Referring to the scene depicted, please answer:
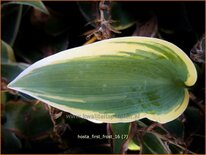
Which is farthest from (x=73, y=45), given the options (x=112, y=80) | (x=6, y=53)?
(x=112, y=80)

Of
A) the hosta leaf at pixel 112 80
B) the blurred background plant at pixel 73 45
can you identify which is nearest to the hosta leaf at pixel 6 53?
the blurred background plant at pixel 73 45

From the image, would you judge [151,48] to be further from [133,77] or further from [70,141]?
[70,141]

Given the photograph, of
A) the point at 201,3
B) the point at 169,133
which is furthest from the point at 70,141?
the point at 201,3

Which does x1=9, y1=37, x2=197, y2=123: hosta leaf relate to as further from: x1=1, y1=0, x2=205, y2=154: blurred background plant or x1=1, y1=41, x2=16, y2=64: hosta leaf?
x1=1, y1=41, x2=16, y2=64: hosta leaf

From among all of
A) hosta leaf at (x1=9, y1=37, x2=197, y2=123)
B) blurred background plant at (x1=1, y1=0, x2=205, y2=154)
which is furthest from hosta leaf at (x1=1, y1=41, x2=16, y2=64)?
hosta leaf at (x1=9, y1=37, x2=197, y2=123)

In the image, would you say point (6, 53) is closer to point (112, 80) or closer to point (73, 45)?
point (73, 45)
